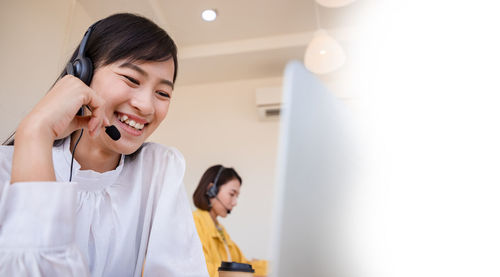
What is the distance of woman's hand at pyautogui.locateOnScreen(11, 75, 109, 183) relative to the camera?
1.68 feet

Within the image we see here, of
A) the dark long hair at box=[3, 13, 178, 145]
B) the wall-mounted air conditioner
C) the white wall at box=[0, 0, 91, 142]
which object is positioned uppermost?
the wall-mounted air conditioner

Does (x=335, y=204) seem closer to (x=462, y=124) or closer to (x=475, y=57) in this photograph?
(x=462, y=124)

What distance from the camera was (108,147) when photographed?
0.78 meters

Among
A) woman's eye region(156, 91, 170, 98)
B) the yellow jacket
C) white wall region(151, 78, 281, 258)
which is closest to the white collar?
woman's eye region(156, 91, 170, 98)

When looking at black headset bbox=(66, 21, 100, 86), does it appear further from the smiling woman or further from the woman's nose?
the woman's nose

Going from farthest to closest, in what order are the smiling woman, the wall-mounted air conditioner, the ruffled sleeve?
1. the wall-mounted air conditioner
2. the smiling woman
3. the ruffled sleeve

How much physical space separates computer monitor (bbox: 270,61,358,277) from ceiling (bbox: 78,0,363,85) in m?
2.42

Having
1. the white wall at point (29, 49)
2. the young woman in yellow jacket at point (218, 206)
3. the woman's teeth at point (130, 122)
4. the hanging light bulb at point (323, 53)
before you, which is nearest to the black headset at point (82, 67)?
the woman's teeth at point (130, 122)

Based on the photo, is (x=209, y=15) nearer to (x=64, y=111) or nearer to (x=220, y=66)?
(x=220, y=66)

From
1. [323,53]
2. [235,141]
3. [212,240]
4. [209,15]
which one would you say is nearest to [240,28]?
[209,15]

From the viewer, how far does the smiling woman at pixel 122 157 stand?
677 millimetres

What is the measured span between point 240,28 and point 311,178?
2.82 m

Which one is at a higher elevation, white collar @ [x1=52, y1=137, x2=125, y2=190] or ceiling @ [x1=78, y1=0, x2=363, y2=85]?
ceiling @ [x1=78, y1=0, x2=363, y2=85]

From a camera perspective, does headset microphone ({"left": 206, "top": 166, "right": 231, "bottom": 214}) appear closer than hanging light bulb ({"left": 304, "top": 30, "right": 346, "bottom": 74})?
No
